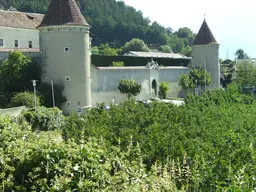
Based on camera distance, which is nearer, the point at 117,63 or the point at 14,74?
the point at 14,74

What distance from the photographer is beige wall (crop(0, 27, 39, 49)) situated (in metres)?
33.5

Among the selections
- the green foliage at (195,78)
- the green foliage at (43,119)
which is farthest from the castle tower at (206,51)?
the green foliage at (43,119)

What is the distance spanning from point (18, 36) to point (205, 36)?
65.8 ft

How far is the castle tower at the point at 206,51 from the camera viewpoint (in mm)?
41562

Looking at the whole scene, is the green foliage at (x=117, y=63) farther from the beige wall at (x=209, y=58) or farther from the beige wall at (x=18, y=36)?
the beige wall at (x=18, y=36)

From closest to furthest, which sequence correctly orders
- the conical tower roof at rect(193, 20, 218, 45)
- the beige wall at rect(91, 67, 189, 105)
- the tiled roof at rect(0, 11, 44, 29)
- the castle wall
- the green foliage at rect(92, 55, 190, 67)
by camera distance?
the castle wall, the beige wall at rect(91, 67, 189, 105), the tiled roof at rect(0, 11, 44, 29), the conical tower roof at rect(193, 20, 218, 45), the green foliage at rect(92, 55, 190, 67)

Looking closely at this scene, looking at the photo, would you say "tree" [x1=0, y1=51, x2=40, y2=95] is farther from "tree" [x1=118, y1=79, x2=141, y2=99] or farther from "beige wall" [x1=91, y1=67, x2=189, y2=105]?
"tree" [x1=118, y1=79, x2=141, y2=99]

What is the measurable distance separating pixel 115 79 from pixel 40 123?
527 inches

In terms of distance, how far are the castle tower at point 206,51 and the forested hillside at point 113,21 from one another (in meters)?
51.3

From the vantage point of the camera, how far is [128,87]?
32562 mm

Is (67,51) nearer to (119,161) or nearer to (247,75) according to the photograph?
(119,161)

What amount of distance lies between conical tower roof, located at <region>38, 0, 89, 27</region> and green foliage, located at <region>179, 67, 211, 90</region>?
1658cm

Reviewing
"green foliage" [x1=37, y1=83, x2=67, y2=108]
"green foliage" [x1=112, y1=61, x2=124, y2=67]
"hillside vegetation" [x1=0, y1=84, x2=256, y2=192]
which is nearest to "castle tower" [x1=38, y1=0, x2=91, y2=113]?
"green foliage" [x1=37, y1=83, x2=67, y2=108]

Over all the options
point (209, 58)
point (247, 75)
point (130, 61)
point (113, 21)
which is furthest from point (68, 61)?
point (113, 21)
